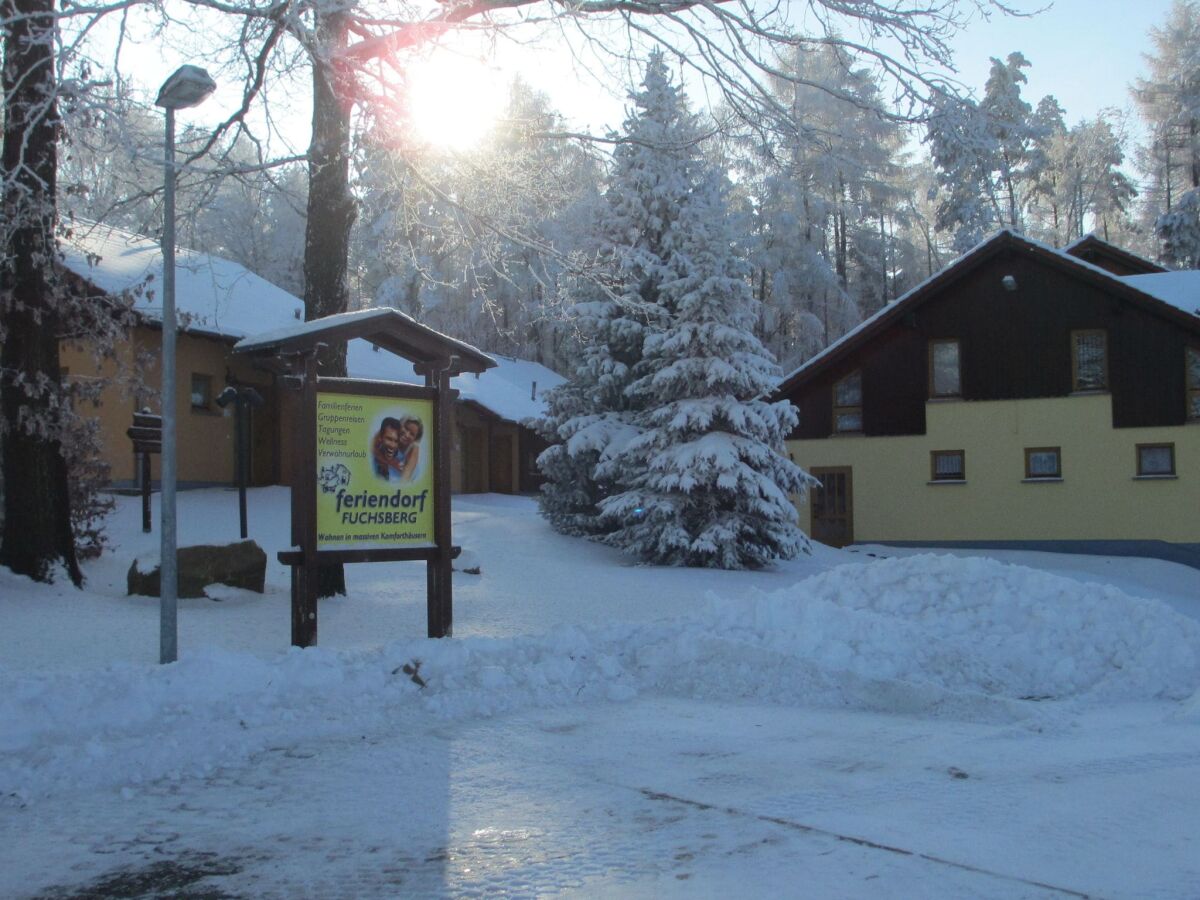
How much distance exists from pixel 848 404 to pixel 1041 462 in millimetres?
5106

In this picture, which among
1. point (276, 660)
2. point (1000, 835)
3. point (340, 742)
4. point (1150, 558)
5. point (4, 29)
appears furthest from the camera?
point (1150, 558)

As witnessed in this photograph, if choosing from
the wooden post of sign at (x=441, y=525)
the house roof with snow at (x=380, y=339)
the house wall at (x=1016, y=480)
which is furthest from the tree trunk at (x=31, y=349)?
the house wall at (x=1016, y=480)

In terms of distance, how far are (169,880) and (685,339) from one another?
16.3m

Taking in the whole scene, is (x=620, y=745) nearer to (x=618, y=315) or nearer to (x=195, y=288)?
(x=618, y=315)

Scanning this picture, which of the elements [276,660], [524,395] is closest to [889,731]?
[276,660]

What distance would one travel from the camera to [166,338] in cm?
857

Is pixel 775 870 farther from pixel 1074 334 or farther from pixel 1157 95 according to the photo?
pixel 1157 95

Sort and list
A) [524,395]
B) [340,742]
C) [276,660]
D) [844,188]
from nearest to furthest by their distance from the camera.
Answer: [340,742]
[276,660]
[524,395]
[844,188]

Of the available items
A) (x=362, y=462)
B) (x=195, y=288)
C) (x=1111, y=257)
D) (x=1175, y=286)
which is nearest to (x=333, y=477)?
(x=362, y=462)

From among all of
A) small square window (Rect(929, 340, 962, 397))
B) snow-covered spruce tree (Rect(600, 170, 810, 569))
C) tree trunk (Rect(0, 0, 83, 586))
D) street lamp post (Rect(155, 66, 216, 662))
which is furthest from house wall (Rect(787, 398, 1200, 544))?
street lamp post (Rect(155, 66, 216, 662))

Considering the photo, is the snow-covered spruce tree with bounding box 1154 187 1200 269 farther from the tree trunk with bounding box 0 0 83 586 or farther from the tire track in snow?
the tire track in snow

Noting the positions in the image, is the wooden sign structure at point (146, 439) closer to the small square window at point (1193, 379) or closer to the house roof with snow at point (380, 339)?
the house roof with snow at point (380, 339)

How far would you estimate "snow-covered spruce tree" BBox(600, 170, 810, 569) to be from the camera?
1944 cm

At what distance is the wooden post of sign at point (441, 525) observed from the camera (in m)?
10.2
